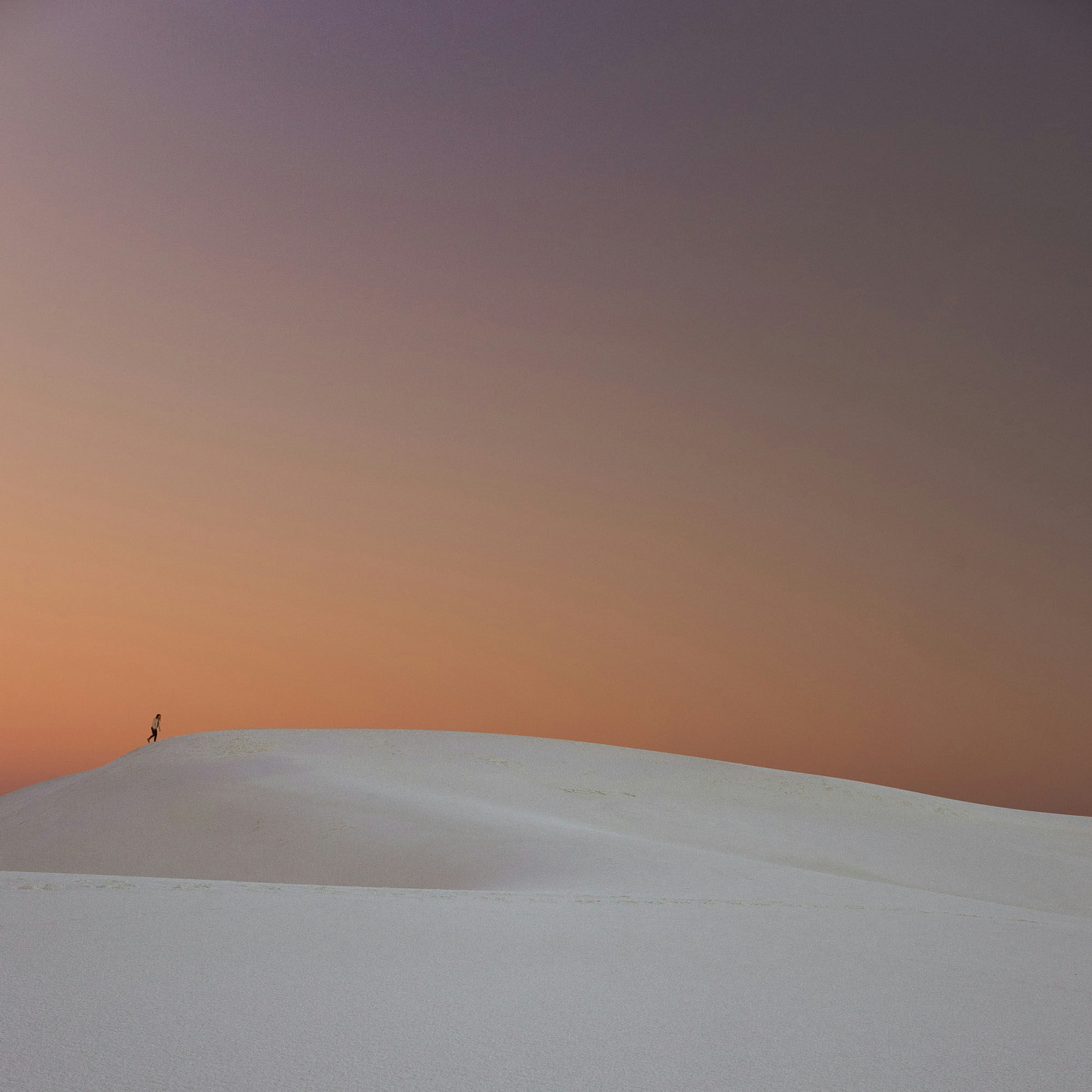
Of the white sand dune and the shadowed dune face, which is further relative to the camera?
the shadowed dune face

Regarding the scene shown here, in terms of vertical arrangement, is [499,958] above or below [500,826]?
above

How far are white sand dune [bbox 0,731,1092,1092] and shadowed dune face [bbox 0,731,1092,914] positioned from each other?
0.08 m

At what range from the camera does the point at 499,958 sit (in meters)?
5.97

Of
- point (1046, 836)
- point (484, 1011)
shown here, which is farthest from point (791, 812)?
point (484, 1011)

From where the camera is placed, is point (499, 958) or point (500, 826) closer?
point (499, 958)

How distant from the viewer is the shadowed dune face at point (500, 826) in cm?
1156

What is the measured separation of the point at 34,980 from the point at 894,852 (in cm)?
1393

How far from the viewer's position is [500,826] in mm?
12906

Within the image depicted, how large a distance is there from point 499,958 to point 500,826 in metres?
7.05

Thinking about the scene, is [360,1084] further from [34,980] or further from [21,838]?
Result: [21,838]

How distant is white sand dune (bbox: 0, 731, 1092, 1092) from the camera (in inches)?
161

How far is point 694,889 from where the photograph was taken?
928 centimetres

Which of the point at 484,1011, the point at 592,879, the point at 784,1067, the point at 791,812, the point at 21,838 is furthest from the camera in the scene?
the point at 791,812

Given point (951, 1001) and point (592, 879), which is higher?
point (951, 1001)
